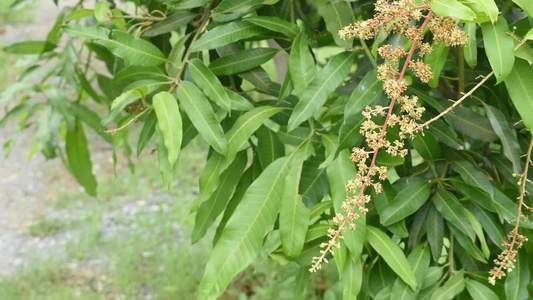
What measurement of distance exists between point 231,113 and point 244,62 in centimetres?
8

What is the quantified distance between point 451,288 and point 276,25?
0.42 m

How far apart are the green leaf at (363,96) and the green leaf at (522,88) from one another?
0.51 feet

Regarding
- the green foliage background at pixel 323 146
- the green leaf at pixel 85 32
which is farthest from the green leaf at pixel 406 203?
the green leaf at pixel 85 32

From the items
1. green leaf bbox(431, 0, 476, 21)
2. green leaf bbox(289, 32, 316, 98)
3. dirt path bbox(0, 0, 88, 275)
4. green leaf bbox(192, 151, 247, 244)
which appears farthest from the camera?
dirt path bbox(0, 0, 88, 275)

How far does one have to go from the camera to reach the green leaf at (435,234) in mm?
845

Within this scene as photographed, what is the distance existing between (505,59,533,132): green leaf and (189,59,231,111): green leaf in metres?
0.34

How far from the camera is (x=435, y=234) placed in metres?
0.85

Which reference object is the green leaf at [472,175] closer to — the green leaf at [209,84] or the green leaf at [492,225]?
the green leaf at [492,225]

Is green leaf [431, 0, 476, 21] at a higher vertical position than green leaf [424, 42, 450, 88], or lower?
higher

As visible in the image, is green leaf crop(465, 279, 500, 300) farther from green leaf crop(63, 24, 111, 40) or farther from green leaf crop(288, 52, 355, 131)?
green leaf crop(63, 24, 111, 40)

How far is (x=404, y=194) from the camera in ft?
2.71

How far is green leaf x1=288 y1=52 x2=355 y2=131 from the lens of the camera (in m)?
0.77

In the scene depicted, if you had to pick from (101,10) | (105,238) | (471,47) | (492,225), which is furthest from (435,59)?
(105,238)

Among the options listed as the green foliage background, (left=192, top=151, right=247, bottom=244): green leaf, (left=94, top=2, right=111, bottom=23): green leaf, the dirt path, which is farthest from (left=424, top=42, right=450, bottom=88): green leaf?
the dirt path
